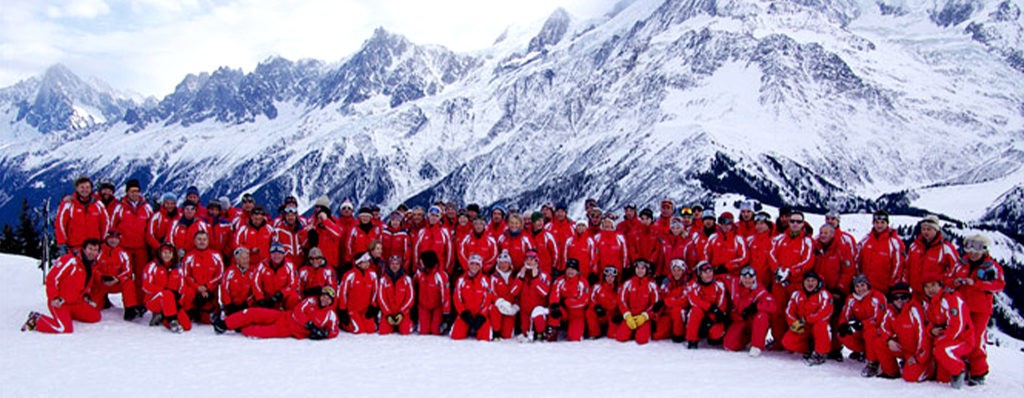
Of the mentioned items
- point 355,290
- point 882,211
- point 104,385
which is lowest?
point 104,385

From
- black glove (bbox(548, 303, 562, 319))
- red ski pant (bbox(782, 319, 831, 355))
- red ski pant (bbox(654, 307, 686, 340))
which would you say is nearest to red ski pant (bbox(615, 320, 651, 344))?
red ski pant (bbox(654, 307, 686, 340))

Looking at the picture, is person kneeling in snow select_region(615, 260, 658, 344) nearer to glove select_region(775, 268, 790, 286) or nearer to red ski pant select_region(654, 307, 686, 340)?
red ski pant select_region(654, 307, 686, 340)

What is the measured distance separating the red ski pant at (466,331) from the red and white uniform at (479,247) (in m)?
1.53

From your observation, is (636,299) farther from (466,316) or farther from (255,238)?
(255,238)

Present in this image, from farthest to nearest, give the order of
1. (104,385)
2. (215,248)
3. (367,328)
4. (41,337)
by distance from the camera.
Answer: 1. (215,248)
2. (367,328)
3. (41,337)
4. (104,385)

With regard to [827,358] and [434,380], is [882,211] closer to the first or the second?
[827,358]

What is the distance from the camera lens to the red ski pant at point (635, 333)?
1342 centimetres

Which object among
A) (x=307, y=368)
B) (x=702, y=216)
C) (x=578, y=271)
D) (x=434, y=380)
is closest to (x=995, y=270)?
(x=702, y=216)

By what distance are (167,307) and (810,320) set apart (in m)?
11.4

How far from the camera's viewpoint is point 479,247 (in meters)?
15.0

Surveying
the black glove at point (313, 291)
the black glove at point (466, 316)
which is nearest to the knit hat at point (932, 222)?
the black glove at point (466, 316)

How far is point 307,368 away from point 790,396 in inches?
269

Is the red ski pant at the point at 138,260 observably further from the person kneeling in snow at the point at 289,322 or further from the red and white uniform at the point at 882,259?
the red and white uniform at the point at 882,259

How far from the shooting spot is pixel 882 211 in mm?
12727
